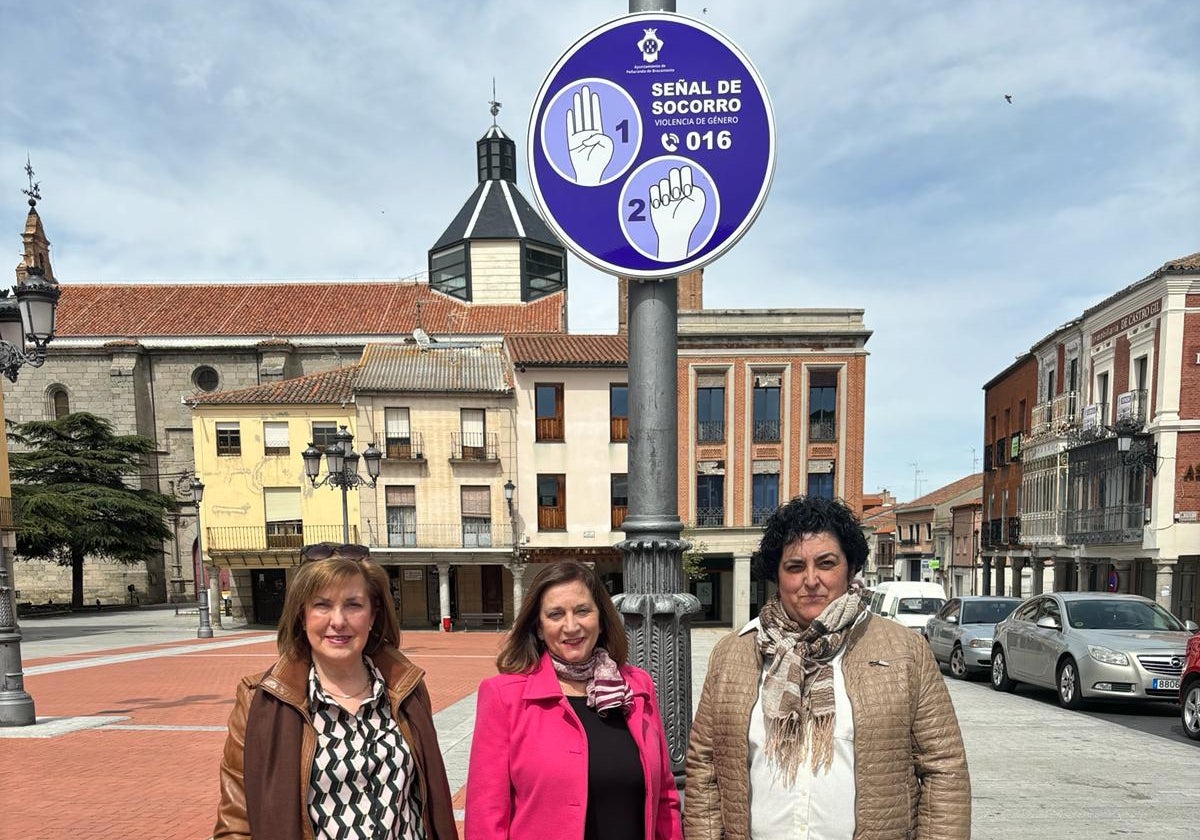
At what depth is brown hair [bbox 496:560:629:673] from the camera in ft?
7.56

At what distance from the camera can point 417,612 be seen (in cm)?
2825

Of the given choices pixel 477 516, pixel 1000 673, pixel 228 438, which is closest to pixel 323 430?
pixel 228 438

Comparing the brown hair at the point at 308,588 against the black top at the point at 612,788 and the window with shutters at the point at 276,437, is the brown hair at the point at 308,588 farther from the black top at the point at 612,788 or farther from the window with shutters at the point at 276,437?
the window with shutters at the point at 276,437

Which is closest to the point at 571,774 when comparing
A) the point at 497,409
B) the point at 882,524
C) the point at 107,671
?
the point at 107,671

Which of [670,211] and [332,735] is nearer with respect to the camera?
[332,735]

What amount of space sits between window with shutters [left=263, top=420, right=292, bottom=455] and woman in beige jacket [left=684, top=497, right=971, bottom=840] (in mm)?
28332

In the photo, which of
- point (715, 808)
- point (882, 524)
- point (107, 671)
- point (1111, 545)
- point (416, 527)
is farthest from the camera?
point (882, 524)

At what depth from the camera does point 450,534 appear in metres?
27.2

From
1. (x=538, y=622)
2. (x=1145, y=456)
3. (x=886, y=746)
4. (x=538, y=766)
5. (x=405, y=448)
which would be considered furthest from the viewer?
(x=405, y=448)

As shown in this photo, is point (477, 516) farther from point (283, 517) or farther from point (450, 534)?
point (283, 517)

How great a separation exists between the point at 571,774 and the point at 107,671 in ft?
51.3

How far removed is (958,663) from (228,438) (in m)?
25.0

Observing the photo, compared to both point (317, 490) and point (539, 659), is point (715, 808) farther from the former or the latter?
point (317, 490)

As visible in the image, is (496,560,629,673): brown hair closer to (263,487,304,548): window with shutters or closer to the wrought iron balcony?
the wrought iron balcony
